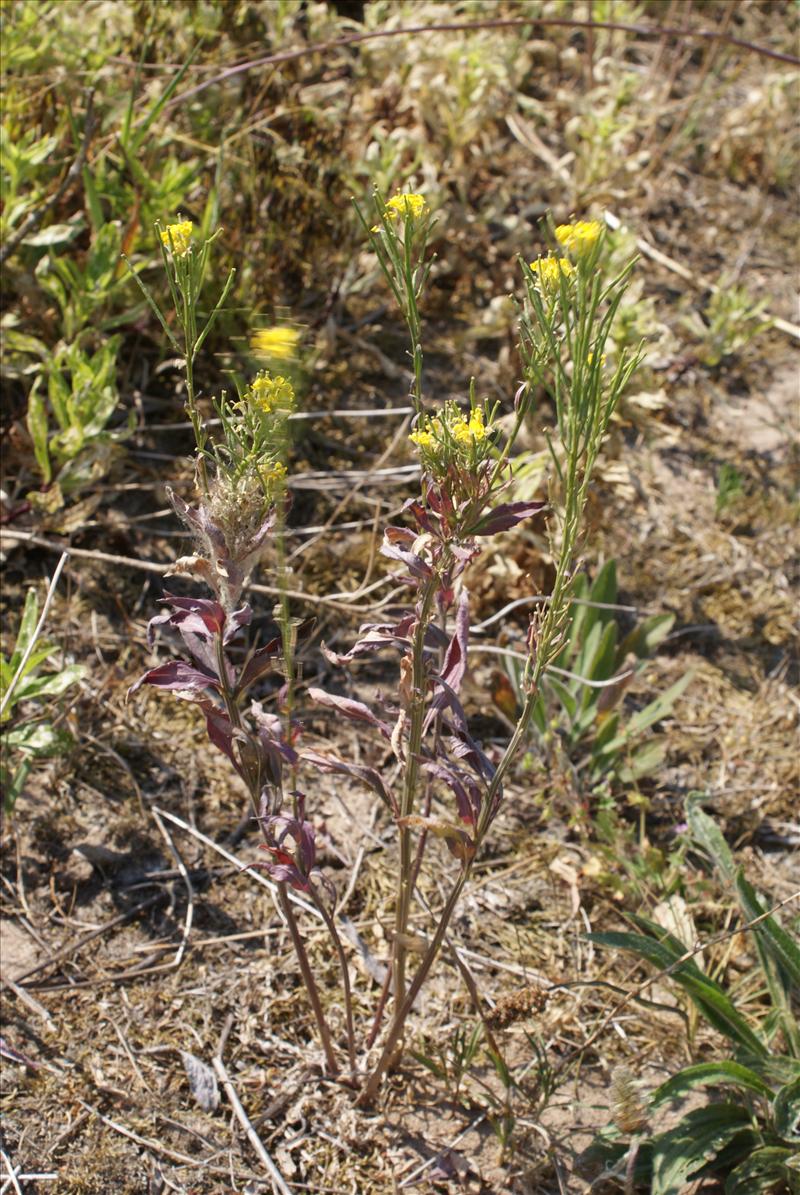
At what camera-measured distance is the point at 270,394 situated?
4.22 ft

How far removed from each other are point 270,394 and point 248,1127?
1.25m

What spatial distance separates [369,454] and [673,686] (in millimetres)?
1022

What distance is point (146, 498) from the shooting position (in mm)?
2799

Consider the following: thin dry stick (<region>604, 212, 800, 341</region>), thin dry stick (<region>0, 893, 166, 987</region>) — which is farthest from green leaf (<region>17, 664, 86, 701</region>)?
thin dry stick (<region>604, 212, 800, 341</region>)

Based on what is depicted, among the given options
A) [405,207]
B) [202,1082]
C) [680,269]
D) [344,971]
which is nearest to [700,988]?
[344,971]

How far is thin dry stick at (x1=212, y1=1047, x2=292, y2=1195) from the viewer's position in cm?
178

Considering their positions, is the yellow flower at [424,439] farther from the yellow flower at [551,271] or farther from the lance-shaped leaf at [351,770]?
the lance-shaped leaf at [351,770]

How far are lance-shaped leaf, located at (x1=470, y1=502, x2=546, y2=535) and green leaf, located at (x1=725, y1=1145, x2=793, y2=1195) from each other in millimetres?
1154

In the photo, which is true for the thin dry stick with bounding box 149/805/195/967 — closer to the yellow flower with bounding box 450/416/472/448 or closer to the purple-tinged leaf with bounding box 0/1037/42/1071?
the purple-tinged leaf with bounding box 0/1037/42/1071

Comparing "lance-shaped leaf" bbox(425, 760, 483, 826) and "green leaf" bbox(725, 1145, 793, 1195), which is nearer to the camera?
"lance-shaped leaf" bbox(425, 760, 483, 826)

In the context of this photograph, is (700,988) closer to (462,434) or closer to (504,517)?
(504,517)

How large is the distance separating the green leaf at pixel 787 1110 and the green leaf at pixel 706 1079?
37mm

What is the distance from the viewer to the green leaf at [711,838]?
2174 mm

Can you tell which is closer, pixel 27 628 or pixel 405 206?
pixel 405 206
